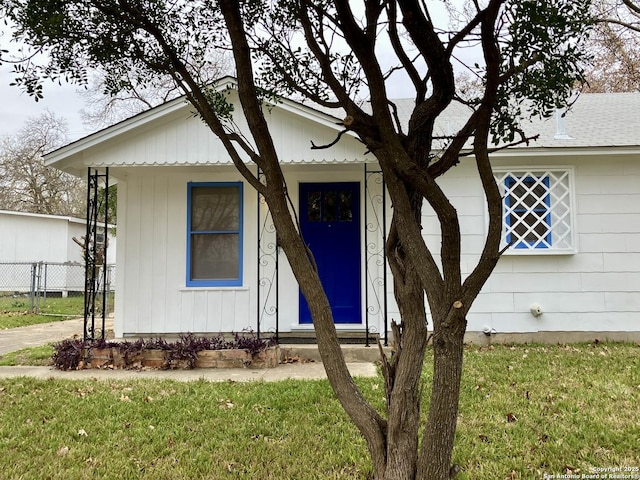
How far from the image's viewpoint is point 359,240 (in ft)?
22.4

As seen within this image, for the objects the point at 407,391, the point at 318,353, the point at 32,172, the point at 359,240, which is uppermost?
the point at 32,172

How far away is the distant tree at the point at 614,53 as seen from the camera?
1030cm

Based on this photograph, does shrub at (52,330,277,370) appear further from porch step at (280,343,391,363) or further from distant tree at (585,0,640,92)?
distant tree at (585,0,640,92)

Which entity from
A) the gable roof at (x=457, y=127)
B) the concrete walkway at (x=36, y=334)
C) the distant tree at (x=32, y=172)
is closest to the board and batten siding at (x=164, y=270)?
the gable roof at (x=457, y=127)

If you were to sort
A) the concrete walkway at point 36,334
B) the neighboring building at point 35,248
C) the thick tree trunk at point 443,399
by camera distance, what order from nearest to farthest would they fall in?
the thick tree trunk at point 443,399
the concrete walkway at point 36,334
the neighboring building at point 35,248

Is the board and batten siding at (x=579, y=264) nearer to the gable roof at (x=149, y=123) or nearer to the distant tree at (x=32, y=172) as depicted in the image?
the gable roof at (x=149, y=123)

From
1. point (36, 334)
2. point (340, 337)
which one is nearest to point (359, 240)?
point (340, 337)

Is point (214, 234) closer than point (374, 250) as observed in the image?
No

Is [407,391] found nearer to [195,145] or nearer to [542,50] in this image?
[542,50]

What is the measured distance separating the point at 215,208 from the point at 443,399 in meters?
5.51

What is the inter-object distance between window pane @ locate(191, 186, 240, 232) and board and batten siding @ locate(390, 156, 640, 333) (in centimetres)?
285

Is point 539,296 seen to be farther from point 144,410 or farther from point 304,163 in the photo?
point 144,410

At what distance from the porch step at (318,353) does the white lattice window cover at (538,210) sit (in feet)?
8.44

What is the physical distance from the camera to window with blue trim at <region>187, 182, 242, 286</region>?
6766mm
